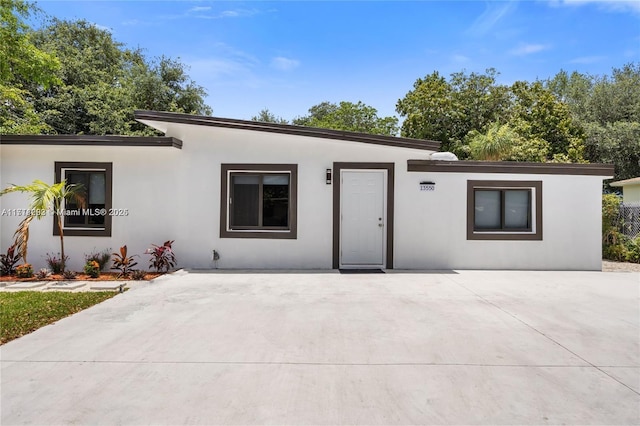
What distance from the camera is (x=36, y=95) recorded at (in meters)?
18.8

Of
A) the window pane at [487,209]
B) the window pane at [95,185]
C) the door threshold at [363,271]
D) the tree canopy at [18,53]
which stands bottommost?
the door threshold at [363,271]

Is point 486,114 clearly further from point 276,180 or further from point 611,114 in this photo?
point 276,180

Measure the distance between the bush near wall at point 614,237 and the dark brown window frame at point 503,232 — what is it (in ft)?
12.8

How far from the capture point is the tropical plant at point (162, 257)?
26.8ft

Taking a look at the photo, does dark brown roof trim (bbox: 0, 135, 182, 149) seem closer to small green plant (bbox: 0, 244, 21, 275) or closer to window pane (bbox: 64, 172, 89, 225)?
window pane (bbox: 64, 172, 89, 225)

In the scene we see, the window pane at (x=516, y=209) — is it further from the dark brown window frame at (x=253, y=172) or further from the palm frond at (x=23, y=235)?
the palm frond at (x=23, y=235)

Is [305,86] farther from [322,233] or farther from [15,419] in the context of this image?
[15,419]

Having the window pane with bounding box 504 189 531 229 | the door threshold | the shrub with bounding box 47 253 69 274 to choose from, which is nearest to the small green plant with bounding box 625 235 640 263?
the window pane with bounding box 504 189 531 229

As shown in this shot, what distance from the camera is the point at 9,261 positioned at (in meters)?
8.12

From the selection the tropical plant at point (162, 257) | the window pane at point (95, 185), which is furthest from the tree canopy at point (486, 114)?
the window pane at point (95, 185)

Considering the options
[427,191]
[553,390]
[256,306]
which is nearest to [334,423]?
[553,390]

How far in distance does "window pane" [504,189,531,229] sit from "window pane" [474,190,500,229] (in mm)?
210

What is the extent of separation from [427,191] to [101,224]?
751 cm

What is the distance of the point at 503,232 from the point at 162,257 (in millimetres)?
7884
